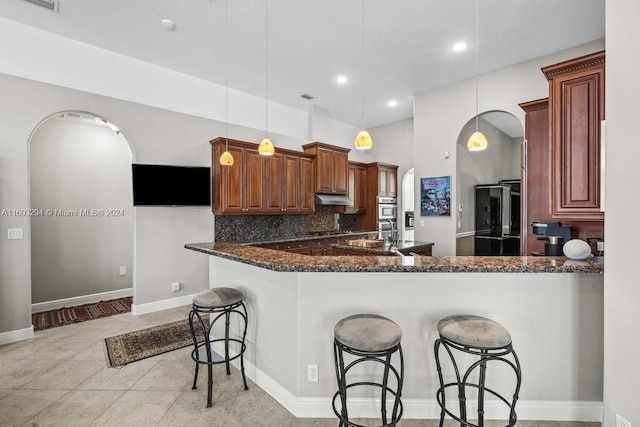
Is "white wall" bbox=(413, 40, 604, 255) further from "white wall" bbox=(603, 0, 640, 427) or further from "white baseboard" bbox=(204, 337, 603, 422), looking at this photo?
"white baseboard" bbox=(204, 337, 603, 422)

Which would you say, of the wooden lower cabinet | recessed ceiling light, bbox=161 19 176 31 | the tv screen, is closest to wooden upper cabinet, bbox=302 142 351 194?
the wooden lower cabinet

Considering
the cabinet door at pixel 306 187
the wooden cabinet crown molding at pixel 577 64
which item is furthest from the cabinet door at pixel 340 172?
the wooden cabinet crown molding at pixel 577 64

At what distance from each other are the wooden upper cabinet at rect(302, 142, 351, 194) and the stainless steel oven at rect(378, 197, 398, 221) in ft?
3.25

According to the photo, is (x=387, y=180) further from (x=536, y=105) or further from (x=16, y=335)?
(x=16, y=335)

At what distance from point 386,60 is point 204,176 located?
3096mm

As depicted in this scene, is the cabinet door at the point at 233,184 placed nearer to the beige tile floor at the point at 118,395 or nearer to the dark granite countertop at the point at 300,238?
the dark granite countertop at the point at 300,238

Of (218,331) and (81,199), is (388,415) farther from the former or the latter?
(81,199)

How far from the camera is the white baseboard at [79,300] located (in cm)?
431

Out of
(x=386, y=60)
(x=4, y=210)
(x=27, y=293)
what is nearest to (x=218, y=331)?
(x=27, y=293)

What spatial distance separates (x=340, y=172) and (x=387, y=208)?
5.04 feet

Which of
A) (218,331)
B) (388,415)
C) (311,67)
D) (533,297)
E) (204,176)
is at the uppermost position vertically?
(311,67)

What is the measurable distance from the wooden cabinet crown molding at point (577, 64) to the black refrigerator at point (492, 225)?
3.69 meters

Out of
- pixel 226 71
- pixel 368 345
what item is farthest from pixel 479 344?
pixel 226 71

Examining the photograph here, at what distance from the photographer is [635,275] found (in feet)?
5.03
